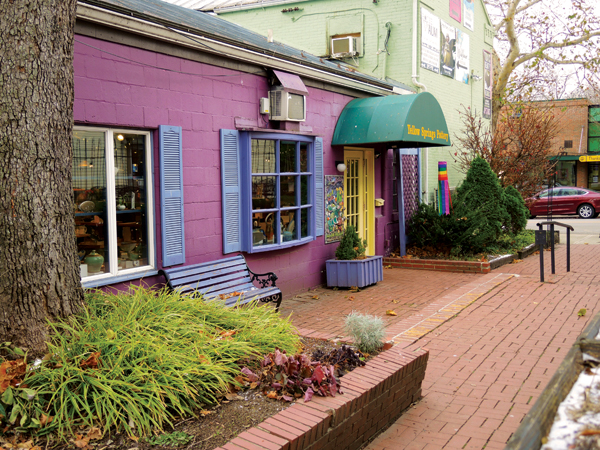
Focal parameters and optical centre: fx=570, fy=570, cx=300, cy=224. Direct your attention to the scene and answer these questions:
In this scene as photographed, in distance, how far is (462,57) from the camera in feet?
52.3

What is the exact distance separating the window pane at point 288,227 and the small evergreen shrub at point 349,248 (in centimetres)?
90

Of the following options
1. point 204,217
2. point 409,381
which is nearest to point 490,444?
point 409,381

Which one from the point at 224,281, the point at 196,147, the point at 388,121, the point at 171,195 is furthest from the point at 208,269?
the point at 388,121

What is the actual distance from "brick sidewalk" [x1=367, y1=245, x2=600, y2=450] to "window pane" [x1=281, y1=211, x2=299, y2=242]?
2.70 metres

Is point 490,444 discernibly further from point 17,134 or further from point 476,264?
point 476,264

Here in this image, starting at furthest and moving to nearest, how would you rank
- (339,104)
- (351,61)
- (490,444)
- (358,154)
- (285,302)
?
(351,61), (358,154), (339,104), (285,302), (490,444)

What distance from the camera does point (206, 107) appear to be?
277 inches

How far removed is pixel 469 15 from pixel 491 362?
43.8ft

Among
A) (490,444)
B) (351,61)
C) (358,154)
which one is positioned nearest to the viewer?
(490,444)

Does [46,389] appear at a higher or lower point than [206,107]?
lower

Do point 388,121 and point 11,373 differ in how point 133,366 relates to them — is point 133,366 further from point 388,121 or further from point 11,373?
point 388,121

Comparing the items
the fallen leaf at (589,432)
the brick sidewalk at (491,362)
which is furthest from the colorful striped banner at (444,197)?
the fallen leaf at (589,432)

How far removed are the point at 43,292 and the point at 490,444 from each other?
317 centimetres

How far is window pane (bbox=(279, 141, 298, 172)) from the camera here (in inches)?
327
